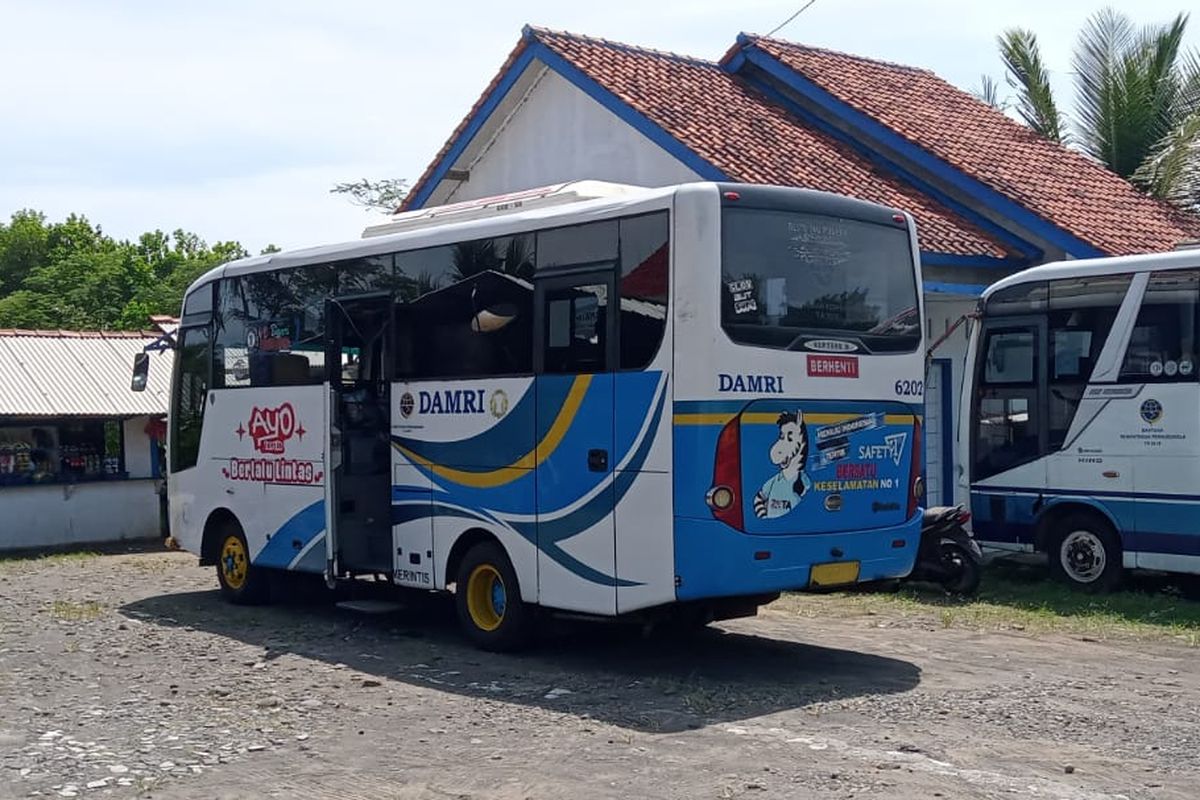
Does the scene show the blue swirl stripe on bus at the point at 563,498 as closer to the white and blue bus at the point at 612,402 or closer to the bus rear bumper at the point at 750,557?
the white and blue bus at the point at 612,402

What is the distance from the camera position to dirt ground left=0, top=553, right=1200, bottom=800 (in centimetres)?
774

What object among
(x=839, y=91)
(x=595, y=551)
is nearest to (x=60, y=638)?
(x=595, y=551)

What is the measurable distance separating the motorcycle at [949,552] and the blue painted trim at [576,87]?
5.36 meters

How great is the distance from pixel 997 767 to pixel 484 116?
1537 centimetres

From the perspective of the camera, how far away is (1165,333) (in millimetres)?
13820

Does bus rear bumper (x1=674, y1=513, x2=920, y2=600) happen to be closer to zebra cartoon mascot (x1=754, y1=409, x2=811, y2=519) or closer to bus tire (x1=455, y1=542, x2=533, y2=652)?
zebra cartoon mascot (x1=754, y1=409, x2=811, y2=519)

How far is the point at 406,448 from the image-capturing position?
40.3ft

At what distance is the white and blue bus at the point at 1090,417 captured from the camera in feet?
44.8

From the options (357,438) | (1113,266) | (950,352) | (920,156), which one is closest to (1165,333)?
(1113,266)

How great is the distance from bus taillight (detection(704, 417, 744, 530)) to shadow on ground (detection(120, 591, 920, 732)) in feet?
3.72

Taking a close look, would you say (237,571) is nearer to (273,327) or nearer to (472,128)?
(273,327)

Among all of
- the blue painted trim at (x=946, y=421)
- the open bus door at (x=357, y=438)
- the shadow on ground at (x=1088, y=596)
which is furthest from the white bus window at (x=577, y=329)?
the blue painted trim at (x=946, y=421)

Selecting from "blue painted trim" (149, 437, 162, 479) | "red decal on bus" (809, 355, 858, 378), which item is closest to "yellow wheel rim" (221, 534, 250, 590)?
"red decal on bus" (809, 355, 858, 378)

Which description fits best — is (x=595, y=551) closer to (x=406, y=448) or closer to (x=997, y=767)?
(x=406, y=448)
